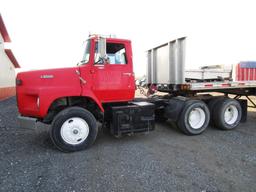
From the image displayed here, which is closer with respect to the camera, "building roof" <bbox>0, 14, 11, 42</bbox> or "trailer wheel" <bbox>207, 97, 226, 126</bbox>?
"trailer wheel" <bbox>207, 97, 226, 126</bbox>

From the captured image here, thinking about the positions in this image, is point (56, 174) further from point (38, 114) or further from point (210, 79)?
point (210, 79)

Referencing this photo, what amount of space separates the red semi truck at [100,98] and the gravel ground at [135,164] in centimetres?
43

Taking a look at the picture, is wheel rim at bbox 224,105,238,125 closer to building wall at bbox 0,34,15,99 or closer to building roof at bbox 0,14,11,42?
building wall at bbox 0,34,15,99

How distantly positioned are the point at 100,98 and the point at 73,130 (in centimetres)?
96

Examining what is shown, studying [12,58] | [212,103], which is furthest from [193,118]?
[12,58]

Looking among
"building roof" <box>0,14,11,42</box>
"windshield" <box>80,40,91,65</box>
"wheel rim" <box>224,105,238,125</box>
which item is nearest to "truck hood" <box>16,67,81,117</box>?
"windshield" <box>80,40,91,65</box>

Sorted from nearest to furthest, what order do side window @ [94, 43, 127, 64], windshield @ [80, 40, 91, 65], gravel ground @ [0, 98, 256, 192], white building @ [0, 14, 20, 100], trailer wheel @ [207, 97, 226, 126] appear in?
gravel ground @ [0, 98, 256, 192], windshield @ [80, 40, 91, 65], side window @ [94, 43, 127, 64], trailer wheel @ [207, 97, 226, 126], white building @ [0, 14, 20, 100]

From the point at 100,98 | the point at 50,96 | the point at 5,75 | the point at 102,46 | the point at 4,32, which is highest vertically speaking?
the point at 4,32

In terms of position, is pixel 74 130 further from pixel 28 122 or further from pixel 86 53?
pixel 86 53

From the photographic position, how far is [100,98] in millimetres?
4367

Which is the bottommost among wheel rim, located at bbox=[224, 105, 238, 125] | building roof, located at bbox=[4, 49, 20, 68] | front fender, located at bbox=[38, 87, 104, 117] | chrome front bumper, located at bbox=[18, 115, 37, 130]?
wheel rim, located at bbox=[224, 105, 238, 125]

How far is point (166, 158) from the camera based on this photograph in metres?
3.71

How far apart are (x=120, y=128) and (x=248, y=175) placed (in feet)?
8.65

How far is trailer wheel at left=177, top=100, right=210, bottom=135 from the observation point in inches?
200
